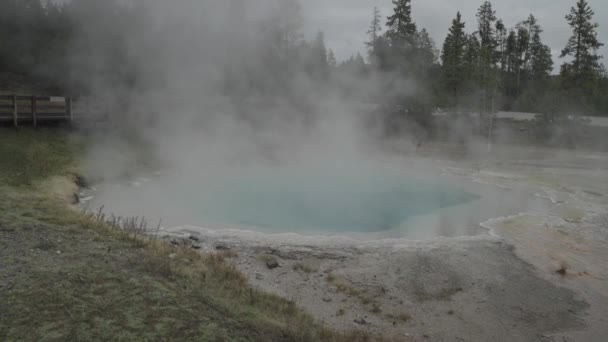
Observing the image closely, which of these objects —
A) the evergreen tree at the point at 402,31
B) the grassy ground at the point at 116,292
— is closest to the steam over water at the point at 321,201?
the grassy ground at the point at 116,292

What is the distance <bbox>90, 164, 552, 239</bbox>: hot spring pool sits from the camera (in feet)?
27.3

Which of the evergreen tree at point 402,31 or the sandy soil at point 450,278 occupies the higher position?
the evergreen tree at point 402,31

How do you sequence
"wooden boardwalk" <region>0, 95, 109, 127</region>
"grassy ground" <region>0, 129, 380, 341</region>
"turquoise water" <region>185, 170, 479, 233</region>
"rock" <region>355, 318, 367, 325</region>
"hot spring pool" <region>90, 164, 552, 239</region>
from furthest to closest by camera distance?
"wooden boardwalk" <region>0, 95, 109, 127</region>
"turquoise water" <region>185, 170, 479, 233</region>
"hot spring pool" <region>90, 164, 552, 239</region>
"rock" <region>355, 318, 367, 325</region>
"grassy ground" <region>0, 129, 380, 341</region>

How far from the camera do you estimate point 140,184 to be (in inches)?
431

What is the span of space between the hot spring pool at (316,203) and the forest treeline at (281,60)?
158 inches

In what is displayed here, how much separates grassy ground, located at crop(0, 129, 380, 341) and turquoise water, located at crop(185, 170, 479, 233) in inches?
109

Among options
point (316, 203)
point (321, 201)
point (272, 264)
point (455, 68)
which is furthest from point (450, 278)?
point (455, 68)

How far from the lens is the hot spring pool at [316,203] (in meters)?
8.32

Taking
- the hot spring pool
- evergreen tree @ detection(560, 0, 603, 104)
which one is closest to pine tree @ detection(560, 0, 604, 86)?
evergreen tree @ detection(560, 0, 603, 104)

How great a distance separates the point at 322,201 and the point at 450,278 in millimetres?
4970

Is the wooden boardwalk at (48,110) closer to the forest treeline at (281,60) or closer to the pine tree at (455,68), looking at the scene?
the forest treeline at (281,60)

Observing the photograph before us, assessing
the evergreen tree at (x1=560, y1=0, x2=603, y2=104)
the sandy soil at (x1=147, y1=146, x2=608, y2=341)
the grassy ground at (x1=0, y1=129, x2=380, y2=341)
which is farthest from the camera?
the evergreen tree at (x1=560, y1=0, x2=603, y2=104)

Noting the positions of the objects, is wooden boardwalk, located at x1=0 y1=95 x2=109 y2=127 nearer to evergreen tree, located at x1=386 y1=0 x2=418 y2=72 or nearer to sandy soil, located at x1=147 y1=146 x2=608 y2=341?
sandy soil, located at x1=147 y1=146 x2=608 y2=341

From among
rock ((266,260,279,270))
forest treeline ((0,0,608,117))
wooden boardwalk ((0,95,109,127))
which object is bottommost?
rock ((266,260,279,270))
